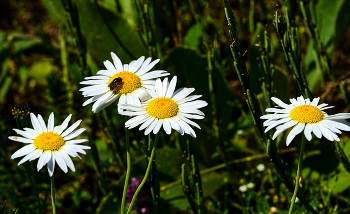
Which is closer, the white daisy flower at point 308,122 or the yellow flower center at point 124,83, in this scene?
the white daisy flower at point 308,122

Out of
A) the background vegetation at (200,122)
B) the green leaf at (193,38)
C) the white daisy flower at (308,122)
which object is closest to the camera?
the white daisy flower at (308,122)

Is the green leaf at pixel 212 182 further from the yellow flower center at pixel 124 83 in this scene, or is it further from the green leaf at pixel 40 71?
the green leaf at pixel 40 71

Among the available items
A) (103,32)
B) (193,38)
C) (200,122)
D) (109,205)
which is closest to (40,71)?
(103,32)

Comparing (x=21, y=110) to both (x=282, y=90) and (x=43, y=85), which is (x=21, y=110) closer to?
(x=282, y=90)

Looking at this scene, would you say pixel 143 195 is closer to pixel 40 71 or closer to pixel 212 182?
pixel 212 182

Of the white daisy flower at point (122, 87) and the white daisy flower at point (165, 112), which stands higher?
the white daisy flower at point (122, 87)

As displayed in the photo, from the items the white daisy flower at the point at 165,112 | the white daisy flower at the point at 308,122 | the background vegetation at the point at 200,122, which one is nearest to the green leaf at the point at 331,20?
the background vegetation at the point at 200,122

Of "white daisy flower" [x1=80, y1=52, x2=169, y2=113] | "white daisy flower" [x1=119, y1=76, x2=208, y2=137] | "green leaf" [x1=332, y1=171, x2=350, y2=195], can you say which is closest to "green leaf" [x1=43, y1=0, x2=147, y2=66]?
"white daisy flower" [x1=80, y1=52, x2=169, y2=113]
